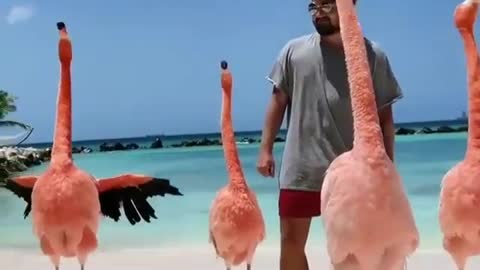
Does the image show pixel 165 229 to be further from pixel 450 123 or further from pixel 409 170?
pixel 450 123

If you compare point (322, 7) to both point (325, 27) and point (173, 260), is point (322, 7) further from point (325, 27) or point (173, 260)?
point (173, 260)

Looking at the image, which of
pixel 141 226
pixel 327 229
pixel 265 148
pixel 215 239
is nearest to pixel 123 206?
pixel 215 239

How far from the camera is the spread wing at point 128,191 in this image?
10.4 feet

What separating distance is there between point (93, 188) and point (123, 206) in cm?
39

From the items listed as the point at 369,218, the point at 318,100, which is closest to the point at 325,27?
the point at 318,100

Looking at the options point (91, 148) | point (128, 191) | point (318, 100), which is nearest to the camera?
point (318, 100)

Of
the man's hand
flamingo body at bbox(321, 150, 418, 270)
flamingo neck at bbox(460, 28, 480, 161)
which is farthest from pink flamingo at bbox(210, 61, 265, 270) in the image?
flamingo body at bbox(321, 150, 418, 270)

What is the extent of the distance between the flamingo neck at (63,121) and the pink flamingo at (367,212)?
46.2 inches

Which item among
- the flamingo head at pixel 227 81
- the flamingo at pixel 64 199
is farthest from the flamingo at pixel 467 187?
the flamingo at pixel 64 199

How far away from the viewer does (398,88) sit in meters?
2.65

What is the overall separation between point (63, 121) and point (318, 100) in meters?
0.92

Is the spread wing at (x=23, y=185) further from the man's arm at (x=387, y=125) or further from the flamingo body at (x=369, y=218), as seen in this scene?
the flamingo body at (x=369, y=218)

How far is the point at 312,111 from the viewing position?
269cm

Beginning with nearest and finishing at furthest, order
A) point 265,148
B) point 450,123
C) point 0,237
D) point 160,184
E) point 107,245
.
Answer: point 265,148
point 160,184
point 107,245
point 0,237
point 450,123
